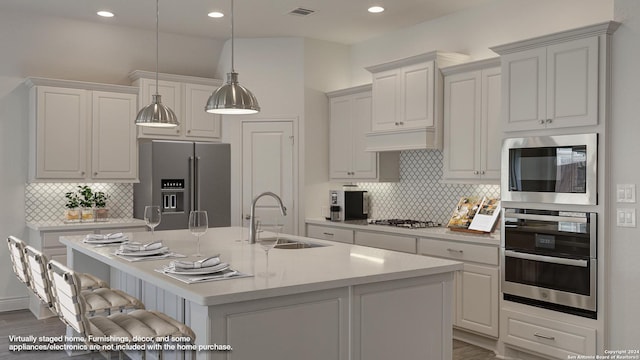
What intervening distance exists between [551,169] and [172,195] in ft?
13.0

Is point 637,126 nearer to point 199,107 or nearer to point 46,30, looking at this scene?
point 199,107

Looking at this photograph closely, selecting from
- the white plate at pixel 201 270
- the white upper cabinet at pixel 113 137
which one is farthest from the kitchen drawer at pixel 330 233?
the white plate at pixel 201 270

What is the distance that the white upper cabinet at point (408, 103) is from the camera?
16.8 ft

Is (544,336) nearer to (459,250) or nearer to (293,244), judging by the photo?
(459,250)

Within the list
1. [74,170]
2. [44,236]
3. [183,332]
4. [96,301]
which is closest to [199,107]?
[74,170]

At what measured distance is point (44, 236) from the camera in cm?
531

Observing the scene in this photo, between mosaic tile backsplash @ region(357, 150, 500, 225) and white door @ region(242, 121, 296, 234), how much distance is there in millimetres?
1047

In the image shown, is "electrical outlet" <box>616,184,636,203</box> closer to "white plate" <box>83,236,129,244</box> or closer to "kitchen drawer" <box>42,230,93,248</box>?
"white plate" <box>83,236,129,244</box>

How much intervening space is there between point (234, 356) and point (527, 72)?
2.98m

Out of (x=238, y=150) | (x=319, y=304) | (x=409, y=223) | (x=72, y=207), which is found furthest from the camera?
(x=238, y=150)

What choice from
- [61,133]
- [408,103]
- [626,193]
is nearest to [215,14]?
[61,133]

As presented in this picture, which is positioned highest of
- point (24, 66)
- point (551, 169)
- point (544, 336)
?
point (24, 66)

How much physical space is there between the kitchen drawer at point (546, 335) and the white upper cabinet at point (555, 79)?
1383 millimetres

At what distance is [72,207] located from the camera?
584 cm
